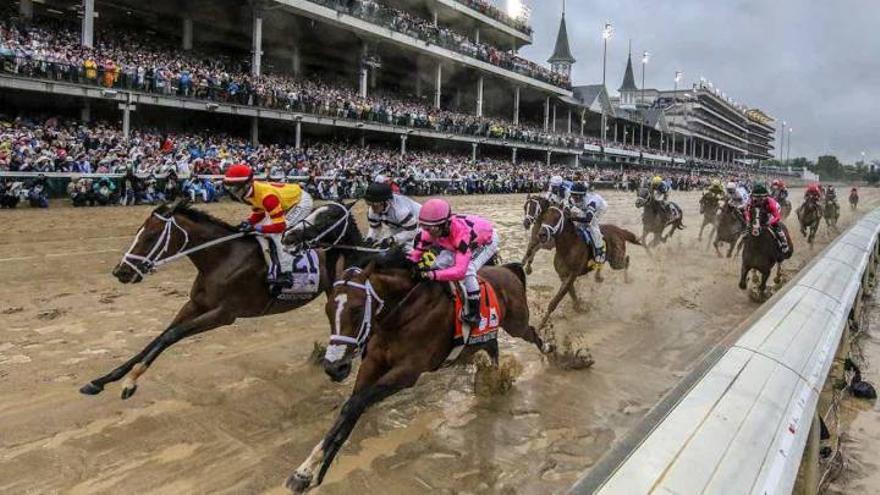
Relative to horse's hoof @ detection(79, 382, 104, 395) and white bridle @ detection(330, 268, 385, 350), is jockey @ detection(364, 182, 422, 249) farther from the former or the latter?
horse's hoof @ detection(79, 382, 104, 395)

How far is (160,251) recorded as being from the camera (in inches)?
213

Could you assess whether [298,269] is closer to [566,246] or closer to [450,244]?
[450,244]

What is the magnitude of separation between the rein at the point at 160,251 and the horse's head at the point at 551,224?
4773mm

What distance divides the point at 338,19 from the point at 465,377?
2963cm

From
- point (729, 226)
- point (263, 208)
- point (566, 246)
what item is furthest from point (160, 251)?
point (729, 226)

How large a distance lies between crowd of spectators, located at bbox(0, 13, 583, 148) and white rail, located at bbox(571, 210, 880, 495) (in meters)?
22.1

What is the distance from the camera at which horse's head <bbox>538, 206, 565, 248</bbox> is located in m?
8.84

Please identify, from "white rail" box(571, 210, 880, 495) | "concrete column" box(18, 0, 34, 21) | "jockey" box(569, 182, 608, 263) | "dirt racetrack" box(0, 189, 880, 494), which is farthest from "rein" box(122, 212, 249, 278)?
"concrete column" box(18, 0, 34, 21)

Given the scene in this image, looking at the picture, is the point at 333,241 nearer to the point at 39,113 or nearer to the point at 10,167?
the point at 10,167

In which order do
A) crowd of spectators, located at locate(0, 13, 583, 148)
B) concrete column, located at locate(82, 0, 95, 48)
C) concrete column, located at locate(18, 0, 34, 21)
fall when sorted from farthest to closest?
concrete column, located at locate(18, 0, 34, 21)
concrete column, located at locate(82, 0, 95, 48)
crowd of spectators, located at locate(0, 13, 583, 148)

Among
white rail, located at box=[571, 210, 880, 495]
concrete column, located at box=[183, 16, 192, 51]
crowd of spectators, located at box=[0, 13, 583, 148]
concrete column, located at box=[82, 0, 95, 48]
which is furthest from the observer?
concrete column, located at box=[183, 16, 192, 51]

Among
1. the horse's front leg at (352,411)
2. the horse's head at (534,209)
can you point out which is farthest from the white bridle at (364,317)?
the horse's head at (534,209)

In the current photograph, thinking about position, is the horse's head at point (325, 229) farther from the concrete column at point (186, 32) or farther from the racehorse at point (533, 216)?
the concrete column at point (186, 32)

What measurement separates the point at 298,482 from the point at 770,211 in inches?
390
